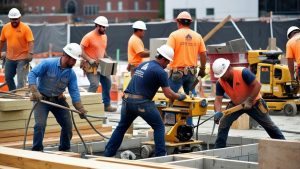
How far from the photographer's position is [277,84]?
1955 cm

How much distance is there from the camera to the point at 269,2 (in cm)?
7362

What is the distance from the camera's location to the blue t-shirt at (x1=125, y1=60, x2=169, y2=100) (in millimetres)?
12383

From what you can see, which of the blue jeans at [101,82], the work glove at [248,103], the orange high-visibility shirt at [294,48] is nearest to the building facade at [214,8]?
the blue jeans at [101,82]

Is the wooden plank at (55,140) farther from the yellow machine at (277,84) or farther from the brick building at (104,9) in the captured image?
the brick building at (104,9)

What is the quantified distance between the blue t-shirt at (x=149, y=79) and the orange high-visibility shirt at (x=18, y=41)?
5637 mm

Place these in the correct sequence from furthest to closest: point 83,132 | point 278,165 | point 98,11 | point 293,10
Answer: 1. point 98,11
2. point 293,10
3. point 83,132
4. point 278,165

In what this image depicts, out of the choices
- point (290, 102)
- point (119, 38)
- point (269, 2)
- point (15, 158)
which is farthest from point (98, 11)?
point (15, 158)

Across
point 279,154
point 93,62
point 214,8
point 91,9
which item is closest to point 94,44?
point 93,62

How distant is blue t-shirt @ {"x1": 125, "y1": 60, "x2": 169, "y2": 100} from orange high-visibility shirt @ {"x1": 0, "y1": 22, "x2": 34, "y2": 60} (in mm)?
5637

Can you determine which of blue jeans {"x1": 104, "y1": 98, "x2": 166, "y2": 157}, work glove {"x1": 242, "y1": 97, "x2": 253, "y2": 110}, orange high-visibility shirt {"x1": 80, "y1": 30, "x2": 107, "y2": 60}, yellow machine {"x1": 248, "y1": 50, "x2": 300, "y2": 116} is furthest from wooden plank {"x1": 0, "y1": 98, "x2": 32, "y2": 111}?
yellow machine {"x1": 248, "y1": 50, "x2": 300, "y2": 116}

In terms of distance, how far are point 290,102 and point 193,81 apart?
471cm

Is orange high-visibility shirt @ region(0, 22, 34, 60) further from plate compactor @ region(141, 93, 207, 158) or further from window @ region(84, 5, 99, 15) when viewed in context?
window @ region(84, 5, 99, 15)

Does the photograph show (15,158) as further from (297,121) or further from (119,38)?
(119,38)

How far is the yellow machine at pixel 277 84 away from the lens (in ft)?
63.9
